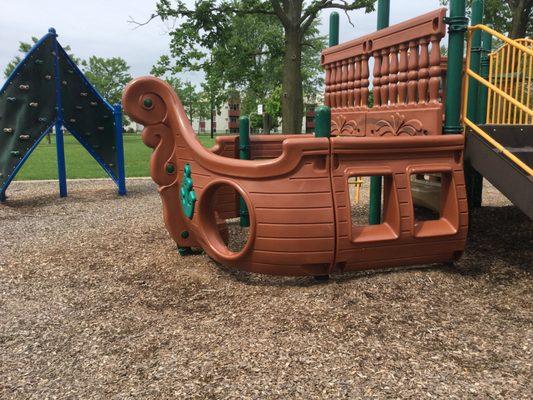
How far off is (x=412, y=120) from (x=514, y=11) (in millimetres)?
15538

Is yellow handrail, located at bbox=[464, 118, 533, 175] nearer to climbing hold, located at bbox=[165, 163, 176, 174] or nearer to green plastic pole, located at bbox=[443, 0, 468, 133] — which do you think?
green plastic pole, located at bbox=[443, 0, 468, 133]

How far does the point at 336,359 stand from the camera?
2.51 metres

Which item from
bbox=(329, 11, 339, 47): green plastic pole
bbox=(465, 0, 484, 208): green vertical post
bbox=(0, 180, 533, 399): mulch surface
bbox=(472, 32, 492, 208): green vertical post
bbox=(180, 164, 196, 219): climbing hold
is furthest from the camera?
bbox=(329, 11, 339, 47): green plastic pole

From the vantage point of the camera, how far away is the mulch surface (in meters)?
2.31

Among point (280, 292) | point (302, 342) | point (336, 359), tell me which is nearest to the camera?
point (336, 359)

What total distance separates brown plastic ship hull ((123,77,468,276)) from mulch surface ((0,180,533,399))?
223 mm

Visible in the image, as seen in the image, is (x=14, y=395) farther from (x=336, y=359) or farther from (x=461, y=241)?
(x=461, y=241)

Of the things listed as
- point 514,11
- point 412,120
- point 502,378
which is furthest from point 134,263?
point 514,11

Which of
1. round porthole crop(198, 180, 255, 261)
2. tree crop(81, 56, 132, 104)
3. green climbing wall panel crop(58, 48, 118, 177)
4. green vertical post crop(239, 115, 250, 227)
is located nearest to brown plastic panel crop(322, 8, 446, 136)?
green vertical post crop(239, 115, 250, 227)

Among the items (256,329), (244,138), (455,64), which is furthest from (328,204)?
(244,138)

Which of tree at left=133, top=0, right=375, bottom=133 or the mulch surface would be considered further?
tree at left=133, top=0, right=375, bottom=133

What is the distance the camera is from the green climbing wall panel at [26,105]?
8.07m

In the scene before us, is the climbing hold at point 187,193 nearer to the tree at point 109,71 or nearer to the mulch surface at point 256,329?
the mulch surface at point 256,329

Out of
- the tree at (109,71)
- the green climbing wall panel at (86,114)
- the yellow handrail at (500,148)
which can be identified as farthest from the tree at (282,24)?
the tree at (109,71)
